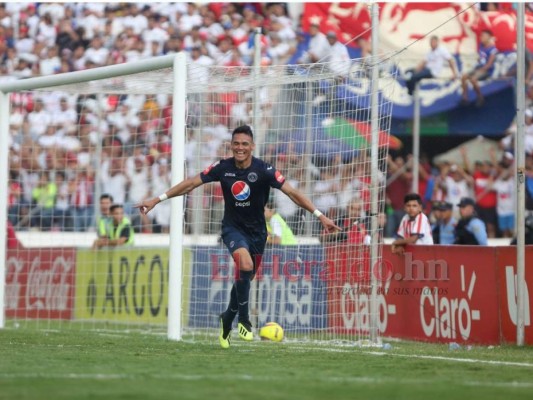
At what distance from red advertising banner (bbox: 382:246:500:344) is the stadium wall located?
12mm

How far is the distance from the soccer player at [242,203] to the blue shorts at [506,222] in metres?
9.74

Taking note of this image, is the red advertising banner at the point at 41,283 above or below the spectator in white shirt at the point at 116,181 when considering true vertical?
below

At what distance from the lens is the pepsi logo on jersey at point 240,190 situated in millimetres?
11531

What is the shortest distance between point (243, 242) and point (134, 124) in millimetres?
11908

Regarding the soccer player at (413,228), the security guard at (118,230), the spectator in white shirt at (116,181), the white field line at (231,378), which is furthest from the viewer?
the spectator in white shirt at (116,181)

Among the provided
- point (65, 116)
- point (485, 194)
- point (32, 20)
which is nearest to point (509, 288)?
point (485, 194)

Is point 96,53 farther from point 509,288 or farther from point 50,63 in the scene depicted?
point 509,288

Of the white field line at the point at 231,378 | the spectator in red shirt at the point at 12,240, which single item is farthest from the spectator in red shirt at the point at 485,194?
the white field line at the point at 231,378

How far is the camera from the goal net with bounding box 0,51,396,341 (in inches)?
566

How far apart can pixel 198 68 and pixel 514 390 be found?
7983 millimetres

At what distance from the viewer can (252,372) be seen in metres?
8.41

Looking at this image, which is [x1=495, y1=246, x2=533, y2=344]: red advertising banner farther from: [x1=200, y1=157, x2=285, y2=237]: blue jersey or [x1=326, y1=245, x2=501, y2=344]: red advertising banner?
[x1=200, y1=157, x2=285, y2=237]: blue jersey

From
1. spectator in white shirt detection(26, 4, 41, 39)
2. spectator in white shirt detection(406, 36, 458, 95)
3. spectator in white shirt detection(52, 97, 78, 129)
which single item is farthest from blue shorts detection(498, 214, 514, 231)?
spectator in white shirt detection(26, 4, 41, 39)

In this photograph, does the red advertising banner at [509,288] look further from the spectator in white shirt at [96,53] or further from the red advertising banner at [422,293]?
the spectator in white shirt at [96,53]
